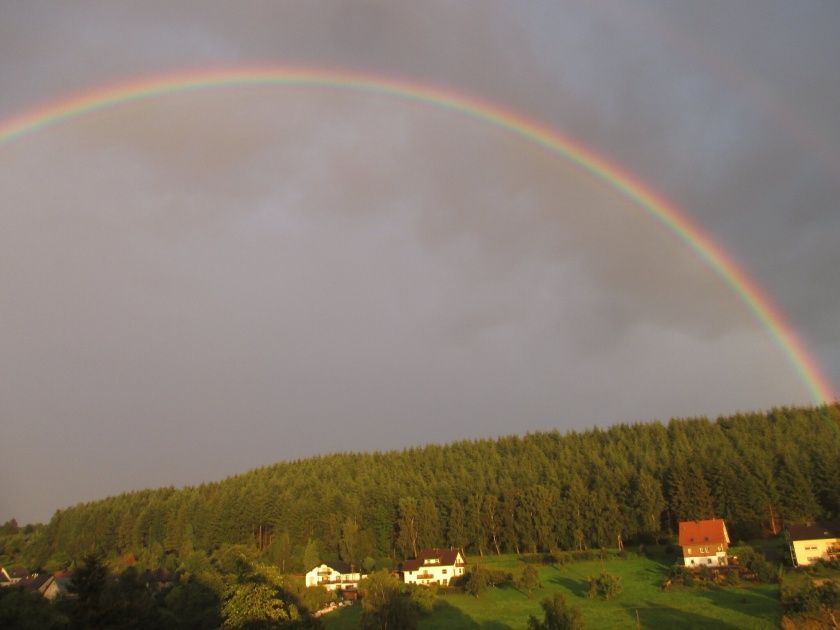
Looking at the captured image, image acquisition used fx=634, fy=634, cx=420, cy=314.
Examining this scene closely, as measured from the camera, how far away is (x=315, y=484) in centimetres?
11775

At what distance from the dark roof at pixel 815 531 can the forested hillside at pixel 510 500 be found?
43.7ft

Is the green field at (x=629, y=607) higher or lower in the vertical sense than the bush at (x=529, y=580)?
lower

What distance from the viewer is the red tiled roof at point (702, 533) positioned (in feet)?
220

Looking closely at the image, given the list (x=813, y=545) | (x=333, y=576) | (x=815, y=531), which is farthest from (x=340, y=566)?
(x=815, y=531)

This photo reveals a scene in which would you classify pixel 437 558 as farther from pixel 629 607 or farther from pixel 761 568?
pixel 761 568

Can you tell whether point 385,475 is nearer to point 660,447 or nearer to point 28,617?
point 660,447

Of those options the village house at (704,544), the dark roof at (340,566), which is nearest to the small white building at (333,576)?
the dark roof at (340,566)

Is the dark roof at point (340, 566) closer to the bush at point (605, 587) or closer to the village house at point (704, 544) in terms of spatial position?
the bush at point (605, 587)

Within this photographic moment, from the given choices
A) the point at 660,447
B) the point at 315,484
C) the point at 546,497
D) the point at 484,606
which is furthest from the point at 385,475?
the point at 484,606

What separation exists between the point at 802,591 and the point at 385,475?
297ft

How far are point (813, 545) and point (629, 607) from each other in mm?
22793

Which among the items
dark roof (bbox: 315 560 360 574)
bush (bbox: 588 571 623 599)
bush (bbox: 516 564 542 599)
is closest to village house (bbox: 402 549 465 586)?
dark roof (bbox: 315 560 360 574)

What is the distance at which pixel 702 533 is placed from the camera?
68625 millimetres

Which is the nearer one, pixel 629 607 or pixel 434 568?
pixel 629 607
